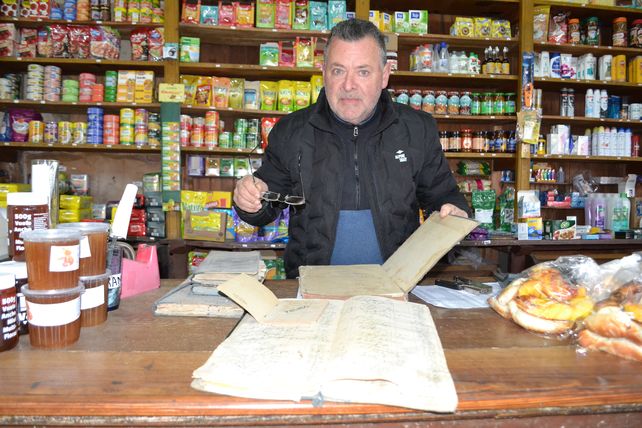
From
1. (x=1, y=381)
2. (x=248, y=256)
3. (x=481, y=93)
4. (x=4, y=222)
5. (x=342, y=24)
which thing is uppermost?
(x=481, y=93)

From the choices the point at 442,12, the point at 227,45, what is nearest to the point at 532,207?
the point at 442,12

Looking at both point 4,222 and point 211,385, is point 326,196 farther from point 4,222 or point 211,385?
point 211,385

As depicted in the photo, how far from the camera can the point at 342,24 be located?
5.82 ft

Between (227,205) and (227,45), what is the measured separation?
1.49 m

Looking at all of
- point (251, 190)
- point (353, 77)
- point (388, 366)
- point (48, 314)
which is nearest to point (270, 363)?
point (388, 366)

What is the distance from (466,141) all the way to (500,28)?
1007mm

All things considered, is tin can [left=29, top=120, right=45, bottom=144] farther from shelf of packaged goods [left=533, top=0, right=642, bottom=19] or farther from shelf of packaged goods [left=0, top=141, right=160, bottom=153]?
shelf of packaged goods [left=533, top=0, right=642, bottom=19]

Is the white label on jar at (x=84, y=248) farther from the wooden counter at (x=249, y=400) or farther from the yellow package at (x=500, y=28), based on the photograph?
the yellow package at (x=500, y=28)

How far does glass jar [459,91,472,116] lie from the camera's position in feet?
12.4

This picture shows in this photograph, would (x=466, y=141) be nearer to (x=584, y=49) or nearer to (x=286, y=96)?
(x=584, y=49)

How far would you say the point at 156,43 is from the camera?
349 cm

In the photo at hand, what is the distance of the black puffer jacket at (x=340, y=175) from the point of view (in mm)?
1772

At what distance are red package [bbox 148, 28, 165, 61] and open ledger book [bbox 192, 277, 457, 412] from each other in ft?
10.4

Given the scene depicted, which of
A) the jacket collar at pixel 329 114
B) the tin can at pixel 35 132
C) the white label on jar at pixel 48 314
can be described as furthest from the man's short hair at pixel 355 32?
the tin can at pixel 35 132
